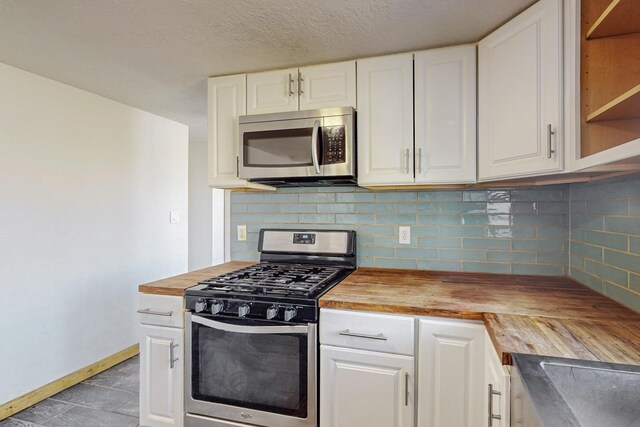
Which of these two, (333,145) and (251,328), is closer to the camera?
(251,328)

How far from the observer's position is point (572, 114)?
1265 millimetres

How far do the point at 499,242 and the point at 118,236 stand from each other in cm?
292

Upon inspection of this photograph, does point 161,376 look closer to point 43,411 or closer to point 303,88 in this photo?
point 43,411

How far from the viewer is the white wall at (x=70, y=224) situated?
2.19 m

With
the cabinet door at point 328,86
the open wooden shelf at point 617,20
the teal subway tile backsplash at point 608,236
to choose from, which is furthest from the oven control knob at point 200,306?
the open wooden shelf at point 617,20

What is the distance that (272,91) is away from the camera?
6.85ft

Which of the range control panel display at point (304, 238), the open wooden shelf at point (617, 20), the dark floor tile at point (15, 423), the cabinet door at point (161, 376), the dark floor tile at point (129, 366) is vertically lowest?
the dark floor tile at point (129, 366)

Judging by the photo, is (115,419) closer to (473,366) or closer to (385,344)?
(385,344)

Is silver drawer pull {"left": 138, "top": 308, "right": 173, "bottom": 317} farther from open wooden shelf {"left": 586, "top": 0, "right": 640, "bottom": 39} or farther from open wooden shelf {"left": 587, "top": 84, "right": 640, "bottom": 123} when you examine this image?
open wooden shelf {"left": 586, "top": 0, "right": 640, "bottom": 39}

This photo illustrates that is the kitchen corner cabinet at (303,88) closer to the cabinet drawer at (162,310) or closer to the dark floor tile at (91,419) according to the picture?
the cabinet drawer at (162,310)

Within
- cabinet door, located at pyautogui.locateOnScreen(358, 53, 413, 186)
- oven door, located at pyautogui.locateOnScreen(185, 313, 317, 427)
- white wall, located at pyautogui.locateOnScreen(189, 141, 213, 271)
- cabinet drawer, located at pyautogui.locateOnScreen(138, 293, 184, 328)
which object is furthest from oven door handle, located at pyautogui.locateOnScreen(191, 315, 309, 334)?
white wall, located at pyautogui.locateOnScreen(189, 141, 213, 271)

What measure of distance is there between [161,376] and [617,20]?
241cm

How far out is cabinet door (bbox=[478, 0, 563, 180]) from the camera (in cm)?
136

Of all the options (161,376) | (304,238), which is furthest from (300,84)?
(161,376)
